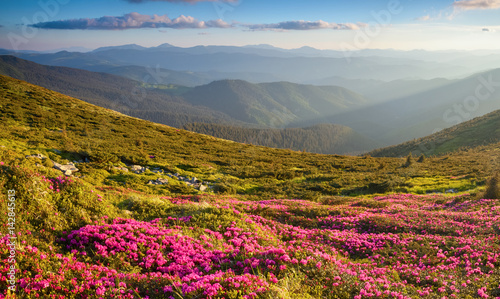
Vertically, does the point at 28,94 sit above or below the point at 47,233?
above

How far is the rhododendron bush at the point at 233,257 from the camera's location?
6203 millimetres

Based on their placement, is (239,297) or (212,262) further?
(212,262)

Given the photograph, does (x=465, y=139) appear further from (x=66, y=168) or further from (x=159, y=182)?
(x=66, y=168)

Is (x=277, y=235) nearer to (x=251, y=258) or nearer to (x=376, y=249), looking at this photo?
(x=251, y=258)

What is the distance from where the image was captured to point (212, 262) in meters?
8.10

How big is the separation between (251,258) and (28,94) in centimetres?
8111

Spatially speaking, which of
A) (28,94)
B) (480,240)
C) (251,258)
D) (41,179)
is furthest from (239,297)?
(28,94)

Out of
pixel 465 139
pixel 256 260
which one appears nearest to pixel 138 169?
→ pixel 256 260

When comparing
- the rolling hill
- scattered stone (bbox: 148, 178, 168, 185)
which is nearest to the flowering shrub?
scattered stone (bbox: 148, 178, 168, 185)

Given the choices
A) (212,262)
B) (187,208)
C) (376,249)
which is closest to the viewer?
(212,262)

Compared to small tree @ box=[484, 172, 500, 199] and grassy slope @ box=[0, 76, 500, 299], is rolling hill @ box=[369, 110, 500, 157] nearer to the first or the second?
small tree @ box=[484, 172, 500, 199]

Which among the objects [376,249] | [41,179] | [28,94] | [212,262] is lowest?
[376,249]

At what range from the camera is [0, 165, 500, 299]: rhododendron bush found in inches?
244

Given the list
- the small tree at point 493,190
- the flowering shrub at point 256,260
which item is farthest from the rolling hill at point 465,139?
the flowering shrub at point 256,260
